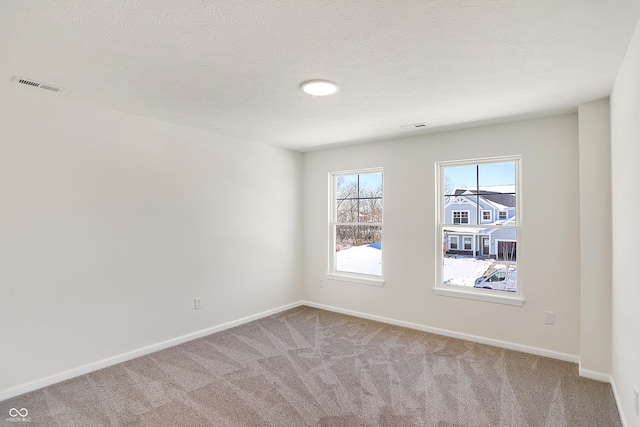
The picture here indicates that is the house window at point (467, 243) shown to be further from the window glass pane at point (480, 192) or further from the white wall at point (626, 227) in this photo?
the white wall at point (626, 227)

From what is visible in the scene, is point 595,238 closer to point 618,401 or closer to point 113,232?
point 618,401

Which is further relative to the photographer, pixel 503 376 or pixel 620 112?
pixel 503 376

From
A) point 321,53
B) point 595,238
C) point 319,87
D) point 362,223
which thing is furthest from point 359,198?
point 321,53

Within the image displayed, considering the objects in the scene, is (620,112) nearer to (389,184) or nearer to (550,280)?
(550,280)

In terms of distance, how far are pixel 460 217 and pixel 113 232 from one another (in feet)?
12.4

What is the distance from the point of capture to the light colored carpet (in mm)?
2412

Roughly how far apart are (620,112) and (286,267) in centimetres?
411

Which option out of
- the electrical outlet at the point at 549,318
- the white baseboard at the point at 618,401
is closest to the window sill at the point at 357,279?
the electrical outlet at the point at 549,318

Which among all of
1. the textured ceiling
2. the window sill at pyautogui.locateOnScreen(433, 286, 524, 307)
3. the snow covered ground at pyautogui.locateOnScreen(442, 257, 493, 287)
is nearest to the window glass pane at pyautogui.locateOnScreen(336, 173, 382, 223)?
the snow covered ground at pyautogui.locateOnScreen(442, 257, 493, 287)

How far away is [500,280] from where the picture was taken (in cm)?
382

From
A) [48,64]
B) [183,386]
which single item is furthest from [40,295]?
[48,64]

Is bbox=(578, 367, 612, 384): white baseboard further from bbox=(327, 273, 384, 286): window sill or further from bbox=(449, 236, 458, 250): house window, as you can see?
bbox=(327, 273, 384, 286): window sill

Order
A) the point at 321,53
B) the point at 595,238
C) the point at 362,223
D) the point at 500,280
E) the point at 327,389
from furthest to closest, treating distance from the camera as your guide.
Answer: the point at 362,223 < the point at 500,280 < the point at 595,238 < the point at 327,389 < the point at 321,53

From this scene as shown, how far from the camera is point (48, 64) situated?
230 centimetres
